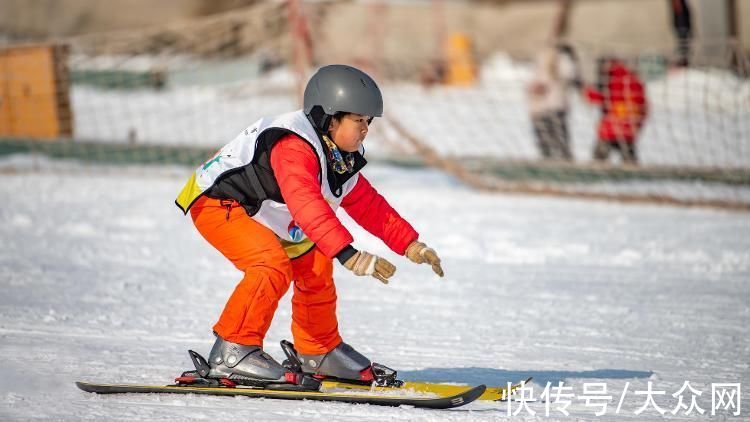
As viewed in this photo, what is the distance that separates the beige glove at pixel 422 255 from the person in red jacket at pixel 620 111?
775cm

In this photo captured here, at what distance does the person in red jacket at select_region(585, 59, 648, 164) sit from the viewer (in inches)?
443

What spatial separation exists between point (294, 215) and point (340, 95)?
0.52m

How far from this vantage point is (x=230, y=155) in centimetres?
397

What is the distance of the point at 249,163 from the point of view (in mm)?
3902

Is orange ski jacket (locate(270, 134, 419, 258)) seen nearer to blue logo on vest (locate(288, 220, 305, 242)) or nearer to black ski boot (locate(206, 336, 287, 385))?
blue logo on vest (locate(288, 220, 305, 242))

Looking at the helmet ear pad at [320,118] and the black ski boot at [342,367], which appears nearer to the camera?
the helmet ear pad at [320,118]

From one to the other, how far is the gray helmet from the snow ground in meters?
1.14

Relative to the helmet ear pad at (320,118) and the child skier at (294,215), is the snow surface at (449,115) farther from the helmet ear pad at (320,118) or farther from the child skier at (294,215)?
the helmet ear pad at (320,118)

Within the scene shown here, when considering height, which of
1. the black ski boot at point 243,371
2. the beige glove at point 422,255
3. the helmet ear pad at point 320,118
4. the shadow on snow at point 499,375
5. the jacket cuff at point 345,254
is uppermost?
the helmet ear pad at point 320,118

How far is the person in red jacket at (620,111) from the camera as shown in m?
11.2

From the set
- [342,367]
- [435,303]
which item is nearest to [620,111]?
[435,303]

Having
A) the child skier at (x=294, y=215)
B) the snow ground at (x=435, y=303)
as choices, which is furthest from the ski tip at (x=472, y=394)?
the child skier at (x=294, y=215)

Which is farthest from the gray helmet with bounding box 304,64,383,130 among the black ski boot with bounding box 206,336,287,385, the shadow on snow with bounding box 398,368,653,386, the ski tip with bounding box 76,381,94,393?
the ski tip with bounding box 76,381,94,393

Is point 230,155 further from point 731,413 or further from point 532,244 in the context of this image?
point 532,244
